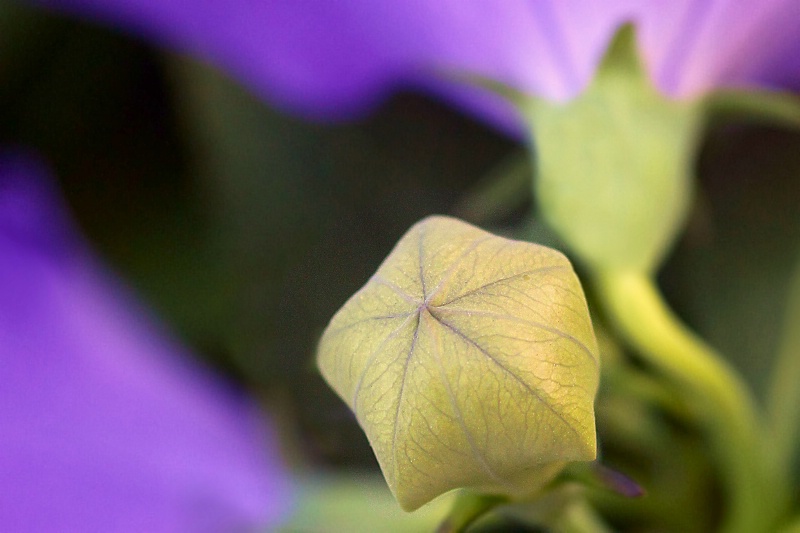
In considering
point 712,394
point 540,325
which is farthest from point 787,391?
point 540,325

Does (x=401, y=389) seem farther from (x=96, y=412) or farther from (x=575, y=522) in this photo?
(x=96, y=412)

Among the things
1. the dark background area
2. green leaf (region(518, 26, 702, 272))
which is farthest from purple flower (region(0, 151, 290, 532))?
green leaf (region(518, 26, 702, 272))

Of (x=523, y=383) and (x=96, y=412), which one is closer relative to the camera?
(x=523, y=383)

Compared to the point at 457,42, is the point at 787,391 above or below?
below

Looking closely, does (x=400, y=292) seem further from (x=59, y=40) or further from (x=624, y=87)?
(x=59, y=40)

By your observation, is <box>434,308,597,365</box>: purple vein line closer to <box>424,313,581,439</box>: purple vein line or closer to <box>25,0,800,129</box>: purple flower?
<box>424,313,581,439</box>: purple vein line

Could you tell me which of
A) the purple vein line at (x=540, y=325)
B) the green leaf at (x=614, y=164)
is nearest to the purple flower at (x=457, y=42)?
the green leaf at (x=614, y=164)
